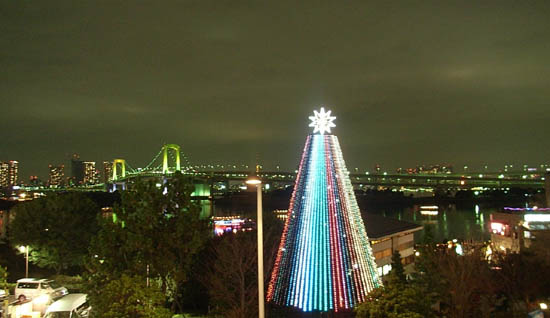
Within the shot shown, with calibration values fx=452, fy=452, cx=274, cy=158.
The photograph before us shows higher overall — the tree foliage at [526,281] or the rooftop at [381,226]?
the rooftop at [381,226]

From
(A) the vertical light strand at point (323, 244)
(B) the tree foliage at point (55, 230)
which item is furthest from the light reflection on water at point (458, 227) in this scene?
(A) the vertical light strand at point (323, 244)

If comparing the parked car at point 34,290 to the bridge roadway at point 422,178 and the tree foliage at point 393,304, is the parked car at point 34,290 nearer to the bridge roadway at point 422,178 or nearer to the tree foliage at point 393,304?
the tree foliage at point 393,304

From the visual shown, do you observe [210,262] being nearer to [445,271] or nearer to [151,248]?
[151,248]

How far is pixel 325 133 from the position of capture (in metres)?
9.68

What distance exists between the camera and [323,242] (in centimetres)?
918

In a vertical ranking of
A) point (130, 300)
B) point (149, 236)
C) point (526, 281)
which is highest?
point (149, 236)

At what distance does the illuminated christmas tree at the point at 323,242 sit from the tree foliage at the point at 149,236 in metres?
2.76

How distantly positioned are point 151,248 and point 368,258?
16.4ft

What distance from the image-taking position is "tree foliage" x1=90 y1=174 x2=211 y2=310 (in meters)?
10.5

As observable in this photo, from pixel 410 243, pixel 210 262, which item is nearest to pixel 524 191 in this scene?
pixel 410 243

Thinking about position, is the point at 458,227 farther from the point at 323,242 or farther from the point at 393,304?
the point at 393,304

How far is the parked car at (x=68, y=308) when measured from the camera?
35.9 ft

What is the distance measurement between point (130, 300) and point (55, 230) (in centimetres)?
1208

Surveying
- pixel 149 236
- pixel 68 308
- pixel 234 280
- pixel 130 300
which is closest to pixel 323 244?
pixel 130 300
